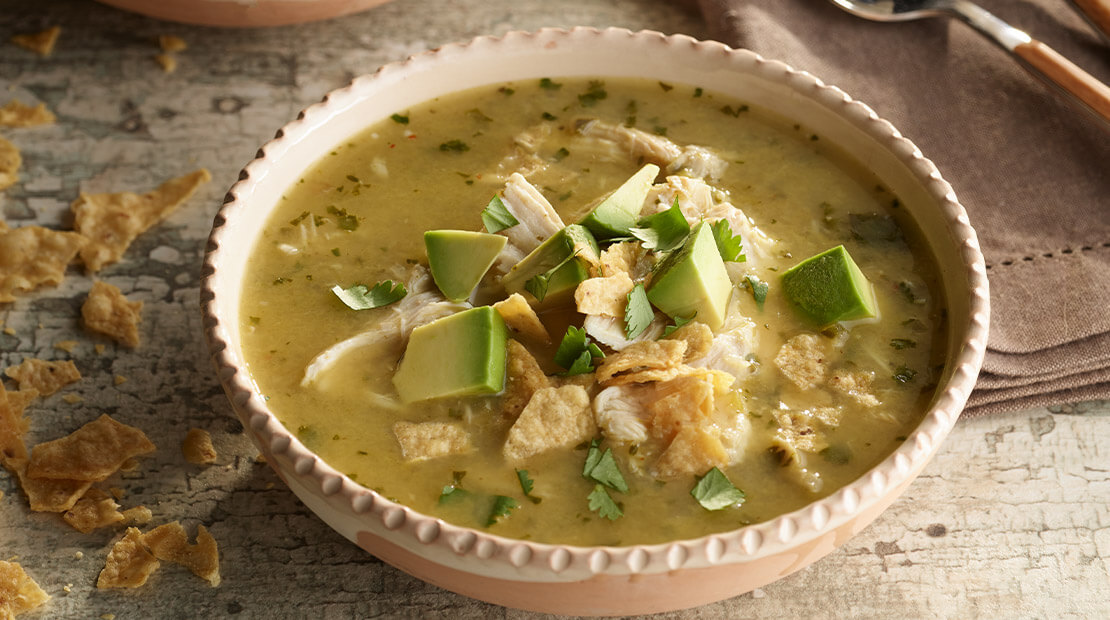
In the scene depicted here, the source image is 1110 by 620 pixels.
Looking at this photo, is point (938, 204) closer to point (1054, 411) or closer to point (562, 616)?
point (1054, 411)

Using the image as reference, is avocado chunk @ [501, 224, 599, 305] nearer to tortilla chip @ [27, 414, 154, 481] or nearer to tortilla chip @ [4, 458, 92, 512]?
tortilla chip @ [27, 414, 154, 481]

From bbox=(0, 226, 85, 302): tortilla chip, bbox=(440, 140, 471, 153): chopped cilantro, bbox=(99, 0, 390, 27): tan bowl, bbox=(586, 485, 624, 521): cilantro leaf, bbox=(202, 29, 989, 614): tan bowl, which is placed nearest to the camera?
bbox=(202, 29, 989, 614): tan bowl

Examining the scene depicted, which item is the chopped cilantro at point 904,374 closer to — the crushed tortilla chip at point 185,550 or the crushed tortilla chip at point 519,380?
the crushed tortilla chip at point 519,380

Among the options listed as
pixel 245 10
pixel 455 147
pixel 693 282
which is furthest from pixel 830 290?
pixel 245 10

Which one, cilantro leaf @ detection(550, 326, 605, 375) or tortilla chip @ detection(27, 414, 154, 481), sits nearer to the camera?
cilantro leaf @ detection(550, 326, 605, 375)

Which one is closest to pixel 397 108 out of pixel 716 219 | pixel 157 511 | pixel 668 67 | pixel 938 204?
pixel 668 67

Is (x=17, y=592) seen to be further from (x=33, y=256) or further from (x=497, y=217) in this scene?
(x=497, y=217)

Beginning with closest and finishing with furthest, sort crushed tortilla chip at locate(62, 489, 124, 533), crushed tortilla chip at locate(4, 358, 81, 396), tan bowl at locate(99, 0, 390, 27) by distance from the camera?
crushed tortilla chip at locate(62, 489, 124, 533), crushed tortilla chip at locate(4, 358, 81, 396), tan bowl at locate(99, 0, 390, 27)

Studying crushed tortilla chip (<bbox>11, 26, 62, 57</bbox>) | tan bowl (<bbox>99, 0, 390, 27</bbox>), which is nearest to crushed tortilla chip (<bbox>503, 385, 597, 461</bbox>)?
tan bowl (<bbox>99, 0, 390, 27</bbox>)

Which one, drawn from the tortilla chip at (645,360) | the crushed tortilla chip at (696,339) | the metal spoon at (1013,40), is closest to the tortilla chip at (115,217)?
the tortilla chip at (645,360)
